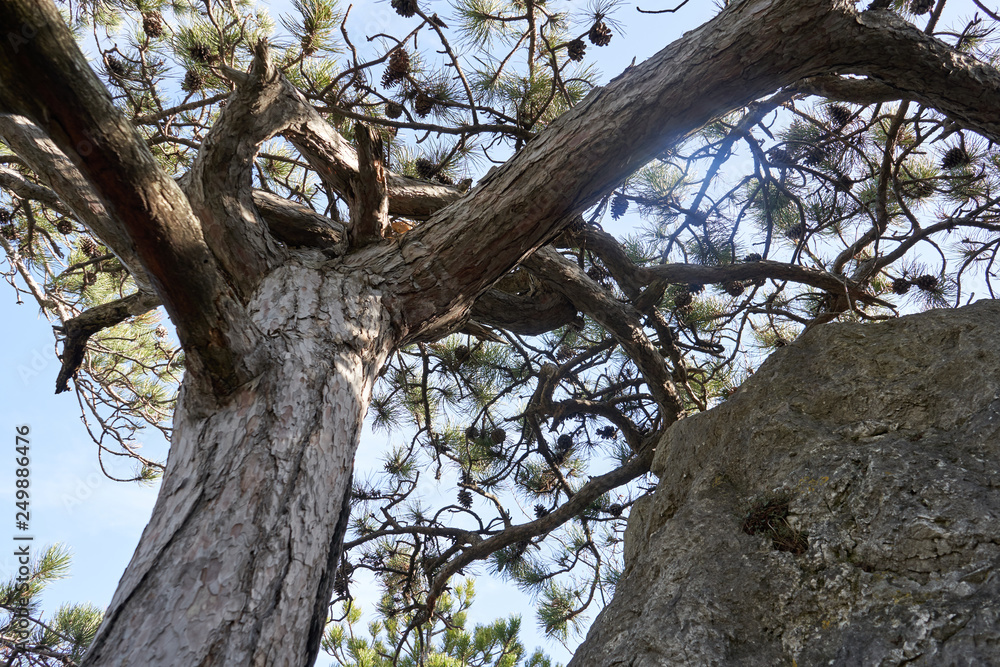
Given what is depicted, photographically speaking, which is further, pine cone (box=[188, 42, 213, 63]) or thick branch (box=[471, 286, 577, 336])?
pine cone (box=[188, 42, 213, 63])

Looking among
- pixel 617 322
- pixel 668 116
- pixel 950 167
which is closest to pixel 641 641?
pixel 668 116

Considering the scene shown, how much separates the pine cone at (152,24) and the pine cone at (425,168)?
4.17 feet

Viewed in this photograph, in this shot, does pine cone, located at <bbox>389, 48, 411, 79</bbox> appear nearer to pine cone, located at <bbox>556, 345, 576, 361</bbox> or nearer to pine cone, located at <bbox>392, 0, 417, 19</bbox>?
pine cone, located at <bbox>392, 0, 417, 19</bbox>

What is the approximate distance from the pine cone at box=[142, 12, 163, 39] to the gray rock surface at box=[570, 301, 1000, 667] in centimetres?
279

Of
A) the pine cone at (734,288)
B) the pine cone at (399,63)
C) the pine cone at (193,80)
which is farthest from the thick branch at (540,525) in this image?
the pine cone at (193,80)

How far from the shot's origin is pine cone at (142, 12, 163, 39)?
266cm

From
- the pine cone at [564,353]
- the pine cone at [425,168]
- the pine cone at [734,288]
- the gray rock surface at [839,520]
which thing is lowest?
the gray rock surface at [839,520]

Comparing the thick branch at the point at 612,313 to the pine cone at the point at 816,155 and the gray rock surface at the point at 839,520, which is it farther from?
the pine cone at the point at 816,155

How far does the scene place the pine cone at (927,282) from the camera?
2637 millimetres

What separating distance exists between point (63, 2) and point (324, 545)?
9.96 feet

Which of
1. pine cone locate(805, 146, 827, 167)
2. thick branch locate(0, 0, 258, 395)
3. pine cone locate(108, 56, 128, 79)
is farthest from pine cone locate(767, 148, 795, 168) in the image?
pine cone locate(108, 56, 128, 79)

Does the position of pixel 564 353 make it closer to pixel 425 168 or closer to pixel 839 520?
pixel 425 168

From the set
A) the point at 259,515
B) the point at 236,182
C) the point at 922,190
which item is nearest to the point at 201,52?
the point at 236,182

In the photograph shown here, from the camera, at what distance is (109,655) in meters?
0.87
